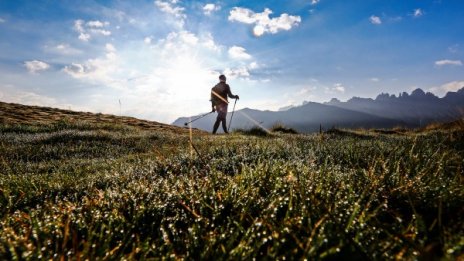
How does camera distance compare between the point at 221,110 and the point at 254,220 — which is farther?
the point at 221,110

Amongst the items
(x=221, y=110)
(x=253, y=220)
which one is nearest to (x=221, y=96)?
(x=221, y=110)

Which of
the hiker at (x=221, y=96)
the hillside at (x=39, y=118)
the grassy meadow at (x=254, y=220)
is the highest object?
the hiker at (x=221, y=96)

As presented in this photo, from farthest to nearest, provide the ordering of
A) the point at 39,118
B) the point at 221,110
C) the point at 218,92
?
the point at 218,92, the point at 221,110, the point at 39,118

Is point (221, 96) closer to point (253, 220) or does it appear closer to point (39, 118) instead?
point (39, 118)

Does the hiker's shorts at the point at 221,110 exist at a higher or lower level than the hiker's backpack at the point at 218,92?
lower

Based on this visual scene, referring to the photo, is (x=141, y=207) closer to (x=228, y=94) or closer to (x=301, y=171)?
(x=301, y=171)

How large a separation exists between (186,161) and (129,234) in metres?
2.90

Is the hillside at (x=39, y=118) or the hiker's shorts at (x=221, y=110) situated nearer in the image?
the hillside at (x=39, y=118)

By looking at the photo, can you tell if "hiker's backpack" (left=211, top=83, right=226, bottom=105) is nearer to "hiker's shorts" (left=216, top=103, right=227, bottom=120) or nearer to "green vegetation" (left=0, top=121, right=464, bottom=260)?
"hiker's shorts" (left=216, top=103, right=227, bottom=120)

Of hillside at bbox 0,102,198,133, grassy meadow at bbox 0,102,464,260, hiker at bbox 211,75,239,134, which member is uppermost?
hiker at bbox 211,75,239,134

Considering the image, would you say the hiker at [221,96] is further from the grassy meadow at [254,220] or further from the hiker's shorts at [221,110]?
the grassy meadow at [254,220]

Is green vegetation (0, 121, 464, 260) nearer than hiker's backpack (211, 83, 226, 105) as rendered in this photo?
Yes

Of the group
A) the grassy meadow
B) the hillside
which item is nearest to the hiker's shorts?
the hillside

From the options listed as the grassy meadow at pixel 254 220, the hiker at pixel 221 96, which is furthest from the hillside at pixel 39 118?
the grassy meadow at pixel 254 220
